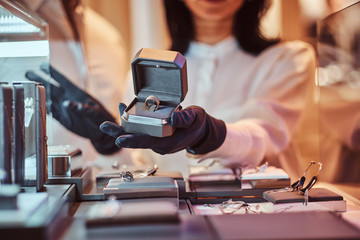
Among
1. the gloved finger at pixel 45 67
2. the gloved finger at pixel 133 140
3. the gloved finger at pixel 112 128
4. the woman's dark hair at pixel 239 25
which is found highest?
the woman's dark hair at pixel 239 25

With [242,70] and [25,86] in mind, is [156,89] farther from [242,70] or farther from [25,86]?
[242,70]

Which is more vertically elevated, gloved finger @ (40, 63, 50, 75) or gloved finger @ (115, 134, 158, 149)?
gloved finger @ (40, 63, 50, 75)

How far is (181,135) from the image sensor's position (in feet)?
2.86

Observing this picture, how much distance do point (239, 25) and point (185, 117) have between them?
80cm

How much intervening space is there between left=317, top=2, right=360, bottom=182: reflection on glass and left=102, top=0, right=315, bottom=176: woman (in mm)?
130

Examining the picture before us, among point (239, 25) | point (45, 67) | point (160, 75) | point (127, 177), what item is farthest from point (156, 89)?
point (239, 25)

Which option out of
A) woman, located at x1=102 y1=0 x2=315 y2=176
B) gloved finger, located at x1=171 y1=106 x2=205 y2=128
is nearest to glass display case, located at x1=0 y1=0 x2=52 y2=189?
gloved finger, located at x1=171 y1=106 x2=205 y2=128

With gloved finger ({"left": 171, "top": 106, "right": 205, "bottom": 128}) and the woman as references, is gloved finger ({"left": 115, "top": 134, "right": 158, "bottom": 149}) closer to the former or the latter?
gloved finger ({"left": 171, "top": 106, "right": 205, "bottom": 128})

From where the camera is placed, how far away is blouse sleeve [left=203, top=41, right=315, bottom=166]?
49.3 inches

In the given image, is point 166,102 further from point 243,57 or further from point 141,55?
point 243,57

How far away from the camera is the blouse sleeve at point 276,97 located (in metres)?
1.25

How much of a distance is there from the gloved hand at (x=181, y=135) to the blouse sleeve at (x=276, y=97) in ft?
0.73

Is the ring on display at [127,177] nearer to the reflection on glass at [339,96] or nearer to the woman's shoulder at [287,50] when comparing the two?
the reflection on glass at [339,96]

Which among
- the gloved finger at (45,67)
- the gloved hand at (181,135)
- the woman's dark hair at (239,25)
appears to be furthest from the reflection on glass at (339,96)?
the gloved finger at (45,67)
